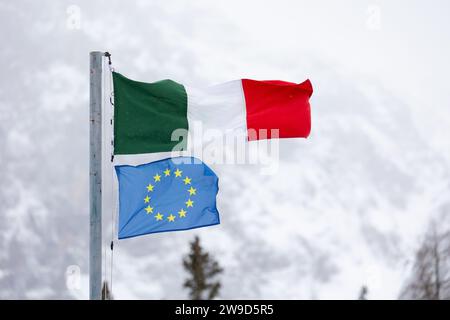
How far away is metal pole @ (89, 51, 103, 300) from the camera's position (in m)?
8.92

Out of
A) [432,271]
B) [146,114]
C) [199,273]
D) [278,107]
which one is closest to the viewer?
[146,114]

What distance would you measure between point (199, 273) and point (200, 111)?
4250cm

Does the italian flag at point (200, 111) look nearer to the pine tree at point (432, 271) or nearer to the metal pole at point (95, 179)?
the metal pole at point (95, 179)

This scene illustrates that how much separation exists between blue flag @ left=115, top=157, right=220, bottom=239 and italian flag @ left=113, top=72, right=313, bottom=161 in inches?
11.0

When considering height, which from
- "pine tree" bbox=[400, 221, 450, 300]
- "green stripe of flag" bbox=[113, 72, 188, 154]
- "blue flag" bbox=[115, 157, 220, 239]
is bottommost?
"pine tree" bbox=[400, 221, 450, 300]

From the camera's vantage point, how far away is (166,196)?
1073cm

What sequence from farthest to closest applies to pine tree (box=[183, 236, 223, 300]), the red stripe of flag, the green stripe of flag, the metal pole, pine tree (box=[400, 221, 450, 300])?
pine tree (box=[183, 236, 223, 300]), pine tree (box=[400, 221, 450, 300]), the red stripe of flag, the green stripe of flag, the metal pole

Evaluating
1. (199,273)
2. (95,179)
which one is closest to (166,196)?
(95,179)

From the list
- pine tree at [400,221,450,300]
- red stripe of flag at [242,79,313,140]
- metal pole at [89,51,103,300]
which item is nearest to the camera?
metal pole at [89,51,103,300]

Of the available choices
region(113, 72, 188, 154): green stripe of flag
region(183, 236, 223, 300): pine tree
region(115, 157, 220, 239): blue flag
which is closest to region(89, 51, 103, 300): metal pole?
region(113, 72, 188, 154): green stripe of flag

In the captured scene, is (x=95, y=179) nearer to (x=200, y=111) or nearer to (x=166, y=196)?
(x=166, y=196)

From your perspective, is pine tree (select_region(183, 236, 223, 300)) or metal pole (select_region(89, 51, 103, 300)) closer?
metal pole (select_region(89, 51, 103, 300))

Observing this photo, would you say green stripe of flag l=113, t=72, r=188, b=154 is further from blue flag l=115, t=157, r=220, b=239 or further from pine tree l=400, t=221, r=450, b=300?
pine tree l=400, t=221, r=450, b=300
